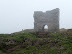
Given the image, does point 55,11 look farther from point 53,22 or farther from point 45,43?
point 45,43

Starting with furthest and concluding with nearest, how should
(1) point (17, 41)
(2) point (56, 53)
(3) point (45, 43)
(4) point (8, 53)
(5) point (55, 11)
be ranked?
(5) point (55, 11)
(1) point (17, 41)
(3) point (45, 43)
(4) point (8, 53)
(2) point (56, 53)

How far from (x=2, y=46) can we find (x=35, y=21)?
47.1 feet

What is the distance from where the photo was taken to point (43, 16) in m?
35.5

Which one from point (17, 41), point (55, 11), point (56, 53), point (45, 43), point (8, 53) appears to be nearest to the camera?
point (56, 53)

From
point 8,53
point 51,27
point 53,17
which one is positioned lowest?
point 8,53

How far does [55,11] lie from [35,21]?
5049mm

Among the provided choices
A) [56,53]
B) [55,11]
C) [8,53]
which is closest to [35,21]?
[55,11]

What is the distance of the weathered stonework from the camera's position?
114 ft

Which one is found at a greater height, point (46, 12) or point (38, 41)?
point (46, 12)

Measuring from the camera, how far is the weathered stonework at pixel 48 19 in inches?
1373

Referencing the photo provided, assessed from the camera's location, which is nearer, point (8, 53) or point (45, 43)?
point (8, 53)

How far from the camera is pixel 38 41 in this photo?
77.8 feet

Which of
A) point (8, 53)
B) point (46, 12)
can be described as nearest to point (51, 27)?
point (46, 12)

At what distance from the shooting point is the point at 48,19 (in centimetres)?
3516
